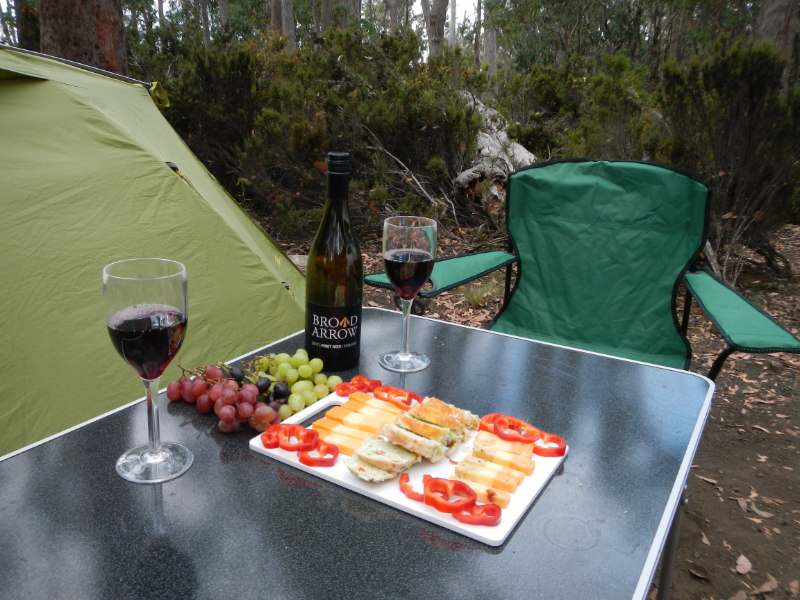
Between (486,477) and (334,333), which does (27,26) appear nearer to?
(334,333)

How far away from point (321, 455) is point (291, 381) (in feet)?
0.88

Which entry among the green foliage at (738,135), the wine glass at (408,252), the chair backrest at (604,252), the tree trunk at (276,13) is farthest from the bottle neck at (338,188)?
the tree trunk at (276,13)

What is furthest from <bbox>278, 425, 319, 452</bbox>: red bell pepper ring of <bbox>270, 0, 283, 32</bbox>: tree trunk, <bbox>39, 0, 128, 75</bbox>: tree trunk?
<bbox>270, 0, 283, 32</bbox>: tree trunk

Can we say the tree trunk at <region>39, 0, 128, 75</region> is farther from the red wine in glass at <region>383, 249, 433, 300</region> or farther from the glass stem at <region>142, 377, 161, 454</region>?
the glass stem at <region>142, 377, 161, 454</region>

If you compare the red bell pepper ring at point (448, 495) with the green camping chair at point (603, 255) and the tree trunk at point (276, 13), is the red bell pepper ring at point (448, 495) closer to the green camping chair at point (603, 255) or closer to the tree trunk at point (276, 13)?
the green camping chair at point (603, 255)

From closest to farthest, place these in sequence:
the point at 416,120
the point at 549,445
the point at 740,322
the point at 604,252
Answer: the point at 549,445, the point at 740,322, the point at 604,252, the point at 416,120

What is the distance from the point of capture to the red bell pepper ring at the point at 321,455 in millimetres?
941

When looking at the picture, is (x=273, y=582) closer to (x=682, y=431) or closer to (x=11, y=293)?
(x=682, y=431)

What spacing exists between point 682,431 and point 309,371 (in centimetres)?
70

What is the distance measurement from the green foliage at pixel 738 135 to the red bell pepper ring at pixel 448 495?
400cm

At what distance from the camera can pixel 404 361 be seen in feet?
4.51

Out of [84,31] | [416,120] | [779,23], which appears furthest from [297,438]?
[779,23]

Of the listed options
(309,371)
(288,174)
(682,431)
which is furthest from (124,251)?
(288,174)

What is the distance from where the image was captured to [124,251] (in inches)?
86.0
